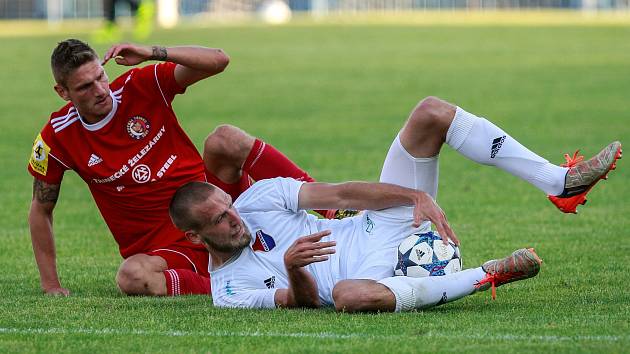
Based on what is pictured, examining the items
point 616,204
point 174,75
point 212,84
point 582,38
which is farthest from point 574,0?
point 174,75

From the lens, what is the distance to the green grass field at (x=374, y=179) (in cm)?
661

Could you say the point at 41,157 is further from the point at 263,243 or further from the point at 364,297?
the point at 364,297

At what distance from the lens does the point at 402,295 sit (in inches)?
286

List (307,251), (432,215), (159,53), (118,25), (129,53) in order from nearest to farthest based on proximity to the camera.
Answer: (307,251) < (432,215) < (129,53) < (159,53) < (118,25)

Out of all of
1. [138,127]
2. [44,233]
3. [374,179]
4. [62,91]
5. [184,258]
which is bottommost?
[374,179]

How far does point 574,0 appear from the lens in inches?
2913

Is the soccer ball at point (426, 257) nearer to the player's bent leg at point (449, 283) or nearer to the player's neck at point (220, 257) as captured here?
the player's bent leg at point (449, 283)

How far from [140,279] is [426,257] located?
6.54 ft

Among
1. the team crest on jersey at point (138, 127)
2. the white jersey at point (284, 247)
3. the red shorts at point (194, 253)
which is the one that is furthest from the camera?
the red shorts at point (194, 253)

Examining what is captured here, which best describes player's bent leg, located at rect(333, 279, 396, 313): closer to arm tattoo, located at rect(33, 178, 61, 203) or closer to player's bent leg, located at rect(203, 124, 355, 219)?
player's bent leg, located at rect(203, 124, 355, 219)

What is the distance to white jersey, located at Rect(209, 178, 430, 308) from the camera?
761 cm

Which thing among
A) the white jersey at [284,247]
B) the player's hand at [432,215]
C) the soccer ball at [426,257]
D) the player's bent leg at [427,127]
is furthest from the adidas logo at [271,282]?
the player's bent leg at [427,127]

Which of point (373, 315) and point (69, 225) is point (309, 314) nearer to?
point (373, 315)

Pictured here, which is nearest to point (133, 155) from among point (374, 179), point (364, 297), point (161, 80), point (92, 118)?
point (92, 118)
